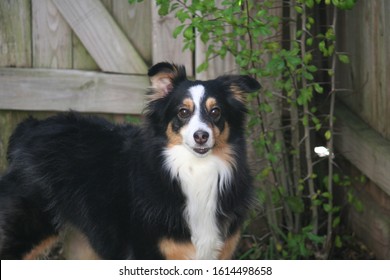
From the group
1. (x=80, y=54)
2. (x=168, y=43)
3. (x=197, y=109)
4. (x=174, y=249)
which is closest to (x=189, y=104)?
(x=197, y=109)

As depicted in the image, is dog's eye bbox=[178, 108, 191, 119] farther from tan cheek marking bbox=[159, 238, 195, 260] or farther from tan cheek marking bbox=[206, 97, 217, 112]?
tan cheek marking bbox=[159, 238, 195, 260]

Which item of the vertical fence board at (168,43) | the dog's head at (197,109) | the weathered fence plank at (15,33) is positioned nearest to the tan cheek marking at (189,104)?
the dog's head at (197,109)

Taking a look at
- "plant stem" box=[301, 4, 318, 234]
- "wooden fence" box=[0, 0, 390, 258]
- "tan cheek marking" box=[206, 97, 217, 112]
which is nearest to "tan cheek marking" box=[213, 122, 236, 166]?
"tan cheek marking" box=[206, 97, 217, 112]

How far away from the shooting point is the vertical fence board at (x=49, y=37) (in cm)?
Answer: 618

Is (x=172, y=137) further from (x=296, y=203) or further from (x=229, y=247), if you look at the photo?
(x=296, y=203)

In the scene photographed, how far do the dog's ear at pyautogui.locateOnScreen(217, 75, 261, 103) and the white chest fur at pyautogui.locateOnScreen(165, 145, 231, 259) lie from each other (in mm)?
419

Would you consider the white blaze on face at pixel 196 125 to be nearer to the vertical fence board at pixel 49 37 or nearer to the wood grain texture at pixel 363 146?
the wood grain texture at pixel 363 146

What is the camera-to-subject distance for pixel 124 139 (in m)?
5.29

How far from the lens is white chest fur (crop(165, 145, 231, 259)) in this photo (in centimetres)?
493

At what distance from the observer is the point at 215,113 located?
15.9ft

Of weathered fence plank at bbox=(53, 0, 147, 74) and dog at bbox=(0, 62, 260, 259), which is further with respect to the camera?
weathered fence plank at bbox=(53, 0, 147, 74)
